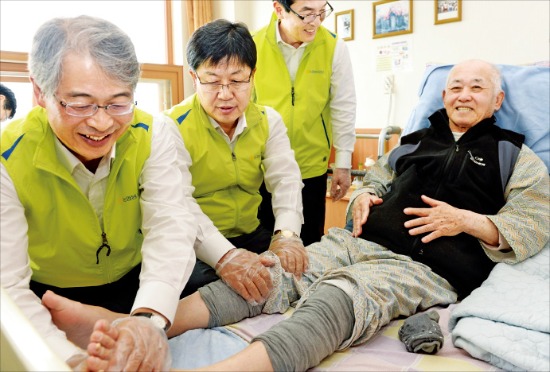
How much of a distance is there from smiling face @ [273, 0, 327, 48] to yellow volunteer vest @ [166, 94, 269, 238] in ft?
1.46

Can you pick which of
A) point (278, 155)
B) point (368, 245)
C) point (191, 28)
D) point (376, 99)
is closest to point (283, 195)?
point (278, 155)

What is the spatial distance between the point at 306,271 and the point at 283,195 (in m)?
0.39

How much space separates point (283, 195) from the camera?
1.71 metres

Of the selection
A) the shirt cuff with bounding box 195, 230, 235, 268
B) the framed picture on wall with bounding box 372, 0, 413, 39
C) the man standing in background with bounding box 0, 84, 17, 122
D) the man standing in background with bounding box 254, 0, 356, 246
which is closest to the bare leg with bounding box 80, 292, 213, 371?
the shirt cuff with bounding box 195, 230, 235, 268

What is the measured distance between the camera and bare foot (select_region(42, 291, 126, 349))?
3.35 ft

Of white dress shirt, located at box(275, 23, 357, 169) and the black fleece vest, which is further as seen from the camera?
white dress shirt, located at box(275, 23, 357, 169)

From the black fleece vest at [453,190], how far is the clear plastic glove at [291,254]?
0.26 metres

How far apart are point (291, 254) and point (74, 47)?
0.85m

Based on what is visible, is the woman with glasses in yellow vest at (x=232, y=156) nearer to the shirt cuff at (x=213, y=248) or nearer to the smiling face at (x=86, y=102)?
the shirt cuff at (x=213, y=248)

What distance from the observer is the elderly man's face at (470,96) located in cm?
171

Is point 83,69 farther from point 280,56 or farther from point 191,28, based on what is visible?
point 191,28

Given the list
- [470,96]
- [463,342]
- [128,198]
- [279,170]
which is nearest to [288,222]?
[279,170]

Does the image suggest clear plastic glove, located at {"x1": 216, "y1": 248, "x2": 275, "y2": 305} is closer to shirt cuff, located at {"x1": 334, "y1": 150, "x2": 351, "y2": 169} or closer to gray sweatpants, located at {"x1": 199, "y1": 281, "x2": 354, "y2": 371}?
gray sweatpants, located at {"x1": 199, "y1": 281, "x2": 354, "y2": 371}

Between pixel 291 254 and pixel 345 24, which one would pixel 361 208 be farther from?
pixel 345 24
